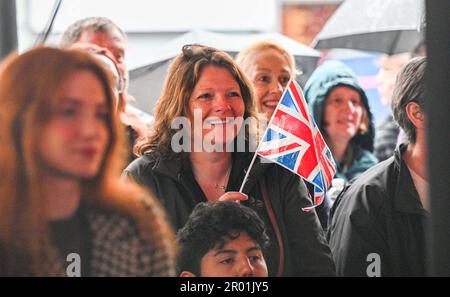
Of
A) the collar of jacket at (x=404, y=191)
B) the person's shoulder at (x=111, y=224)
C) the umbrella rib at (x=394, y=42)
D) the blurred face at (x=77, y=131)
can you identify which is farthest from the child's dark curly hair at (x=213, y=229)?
the umbrella rib at (x=394, y=42)

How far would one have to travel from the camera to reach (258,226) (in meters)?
3.96

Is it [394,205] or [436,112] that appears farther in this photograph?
[394,205]

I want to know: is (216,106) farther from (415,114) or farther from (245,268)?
(415,114)

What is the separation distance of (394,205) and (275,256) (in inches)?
22.1

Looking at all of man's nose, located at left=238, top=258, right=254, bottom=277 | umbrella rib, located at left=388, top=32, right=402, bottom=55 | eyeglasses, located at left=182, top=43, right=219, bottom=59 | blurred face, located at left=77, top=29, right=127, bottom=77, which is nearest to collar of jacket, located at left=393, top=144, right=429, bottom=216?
umbrella rib, located at left=388, top=32, right=402, bottom=55

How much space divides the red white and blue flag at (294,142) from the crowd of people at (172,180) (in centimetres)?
4

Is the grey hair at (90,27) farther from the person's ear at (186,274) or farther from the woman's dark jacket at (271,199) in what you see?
the person's ear at (186,274)

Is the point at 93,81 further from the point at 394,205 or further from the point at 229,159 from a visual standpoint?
the point at 394,205

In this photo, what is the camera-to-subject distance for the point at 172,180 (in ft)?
13.0

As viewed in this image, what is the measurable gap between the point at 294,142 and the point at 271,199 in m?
0.26

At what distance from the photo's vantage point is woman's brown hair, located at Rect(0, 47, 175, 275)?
155 inches

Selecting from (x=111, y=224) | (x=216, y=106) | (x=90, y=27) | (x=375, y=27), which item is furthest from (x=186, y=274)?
(x=375, y=27)

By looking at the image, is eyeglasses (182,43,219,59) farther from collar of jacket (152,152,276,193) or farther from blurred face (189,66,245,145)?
collar of jacket (152,152,276,193)
